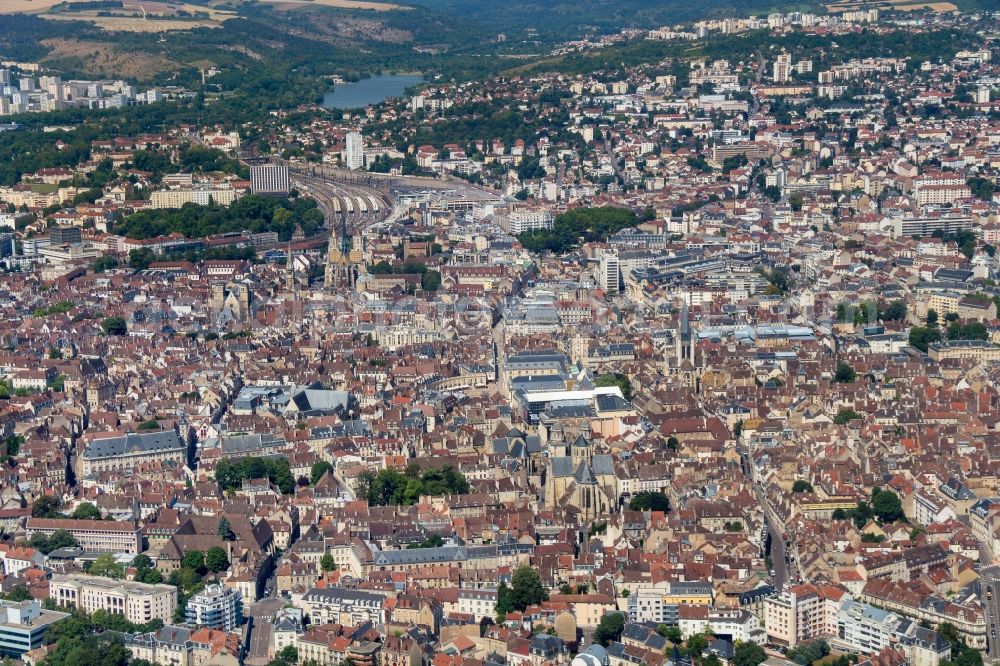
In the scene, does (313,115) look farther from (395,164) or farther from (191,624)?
(191,624)

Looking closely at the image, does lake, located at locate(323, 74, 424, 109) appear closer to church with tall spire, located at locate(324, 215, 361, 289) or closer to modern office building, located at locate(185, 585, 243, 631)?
church with tall spire, located at locate(324, 215, 361, 289)

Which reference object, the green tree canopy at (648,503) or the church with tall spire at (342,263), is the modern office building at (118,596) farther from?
the church with tall spire at (342,263)

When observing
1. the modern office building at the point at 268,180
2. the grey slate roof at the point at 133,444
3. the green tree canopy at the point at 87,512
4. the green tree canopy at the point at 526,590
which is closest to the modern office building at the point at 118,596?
the green tree canopy at the point at 87,512

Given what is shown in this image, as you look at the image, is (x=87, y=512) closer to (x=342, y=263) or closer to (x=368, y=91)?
(x=342, y=263)

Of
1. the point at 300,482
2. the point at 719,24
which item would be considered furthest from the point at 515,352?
the point at 719,24

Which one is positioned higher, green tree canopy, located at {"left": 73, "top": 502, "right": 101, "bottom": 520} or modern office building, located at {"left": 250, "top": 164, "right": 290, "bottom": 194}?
green tree canopy, located at {"left": 73, "top": 502, "right": 101, "bottom": 520}

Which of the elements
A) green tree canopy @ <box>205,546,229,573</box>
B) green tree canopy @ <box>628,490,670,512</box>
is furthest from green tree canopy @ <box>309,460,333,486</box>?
green tree canopy @ <box>628,490,670,512</box>

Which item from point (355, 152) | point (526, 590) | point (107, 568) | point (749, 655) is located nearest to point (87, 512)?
point (107, 568)
